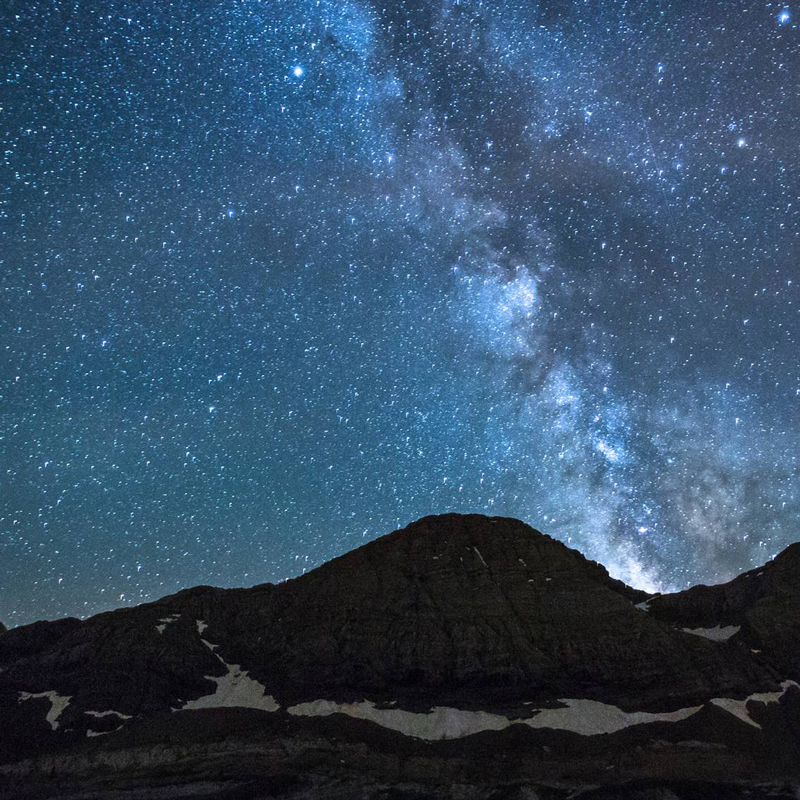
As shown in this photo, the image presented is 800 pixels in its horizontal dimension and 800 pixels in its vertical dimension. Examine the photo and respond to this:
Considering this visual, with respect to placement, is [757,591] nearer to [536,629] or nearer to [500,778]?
[536,629]

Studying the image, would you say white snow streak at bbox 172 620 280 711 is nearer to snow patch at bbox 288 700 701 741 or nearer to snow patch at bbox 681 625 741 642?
snow patch at bbox 288 700 701 741

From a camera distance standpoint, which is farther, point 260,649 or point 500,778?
point 260,649

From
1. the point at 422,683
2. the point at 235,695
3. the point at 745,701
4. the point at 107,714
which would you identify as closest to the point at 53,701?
the point at 107,714

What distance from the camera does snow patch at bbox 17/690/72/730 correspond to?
171 ft

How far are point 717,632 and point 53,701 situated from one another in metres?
62.1

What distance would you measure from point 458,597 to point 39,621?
147 ft

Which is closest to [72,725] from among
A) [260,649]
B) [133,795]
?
[133,795]

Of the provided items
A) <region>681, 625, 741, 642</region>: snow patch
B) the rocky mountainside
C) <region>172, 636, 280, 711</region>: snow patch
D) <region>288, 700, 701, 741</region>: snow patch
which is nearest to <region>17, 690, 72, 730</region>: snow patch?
the rocky mountainside

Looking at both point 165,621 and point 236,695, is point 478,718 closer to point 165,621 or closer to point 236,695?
point 236,695

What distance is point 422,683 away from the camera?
56938mm

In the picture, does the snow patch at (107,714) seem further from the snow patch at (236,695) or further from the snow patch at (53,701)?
the snow patch at (236,695)

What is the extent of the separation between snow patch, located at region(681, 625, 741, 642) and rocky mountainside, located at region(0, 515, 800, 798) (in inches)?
9.9

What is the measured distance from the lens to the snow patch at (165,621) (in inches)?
2532

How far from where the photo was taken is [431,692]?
2200 inches
